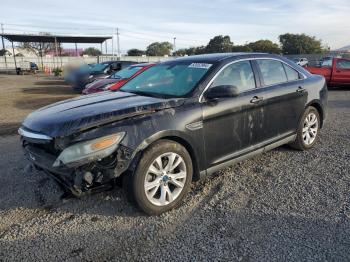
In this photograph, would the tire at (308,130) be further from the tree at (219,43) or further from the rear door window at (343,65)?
the tree at (219,43)

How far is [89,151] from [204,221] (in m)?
1.35

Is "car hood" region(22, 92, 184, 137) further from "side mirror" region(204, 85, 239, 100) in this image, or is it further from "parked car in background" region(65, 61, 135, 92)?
"parked car in background" region(65, 61, 135, 92)

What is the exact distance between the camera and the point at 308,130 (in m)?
5.86

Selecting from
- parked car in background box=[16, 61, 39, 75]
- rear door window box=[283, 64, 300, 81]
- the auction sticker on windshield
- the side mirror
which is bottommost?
parked car in background box=[16, 61, 39, 75]

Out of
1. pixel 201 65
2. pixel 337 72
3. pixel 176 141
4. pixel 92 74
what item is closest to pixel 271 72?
pixel 201 65

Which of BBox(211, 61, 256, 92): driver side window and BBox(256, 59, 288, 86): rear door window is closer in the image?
BBox(211, 61, 256, 92): driver side window

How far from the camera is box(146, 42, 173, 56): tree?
105 m

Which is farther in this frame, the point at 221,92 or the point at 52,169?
the point at 221,92

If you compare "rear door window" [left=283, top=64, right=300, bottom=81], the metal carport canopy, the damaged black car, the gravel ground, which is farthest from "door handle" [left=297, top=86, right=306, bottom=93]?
the metal carport canopy

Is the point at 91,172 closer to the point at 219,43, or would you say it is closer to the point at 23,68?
the point at 23,68

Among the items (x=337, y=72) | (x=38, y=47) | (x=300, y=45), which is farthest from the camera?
(x=38, y=47)

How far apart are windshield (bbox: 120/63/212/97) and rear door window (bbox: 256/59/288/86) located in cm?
97

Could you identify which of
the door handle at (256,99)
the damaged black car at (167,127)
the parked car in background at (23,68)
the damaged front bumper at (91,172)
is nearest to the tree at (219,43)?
the parked car in background at (23,68)

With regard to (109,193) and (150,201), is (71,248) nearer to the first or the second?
(150,201)
